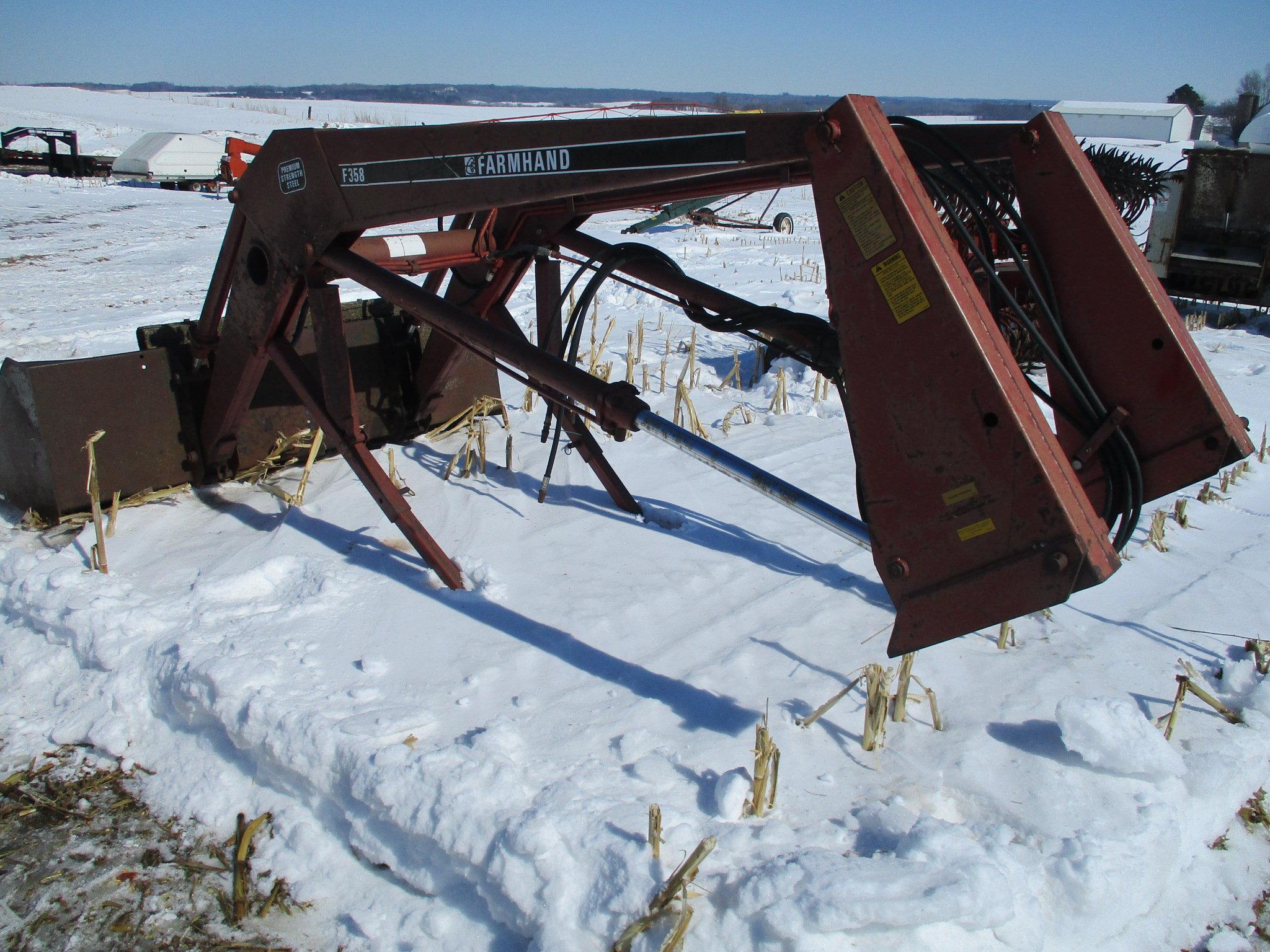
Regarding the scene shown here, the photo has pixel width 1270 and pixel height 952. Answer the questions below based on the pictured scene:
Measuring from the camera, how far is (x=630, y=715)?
298cm

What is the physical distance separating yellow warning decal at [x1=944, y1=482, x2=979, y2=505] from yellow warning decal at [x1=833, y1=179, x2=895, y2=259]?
0.59 m

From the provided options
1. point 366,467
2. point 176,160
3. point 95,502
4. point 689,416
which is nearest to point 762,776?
point 366,467

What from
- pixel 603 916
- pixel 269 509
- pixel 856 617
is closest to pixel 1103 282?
pixel 856 617

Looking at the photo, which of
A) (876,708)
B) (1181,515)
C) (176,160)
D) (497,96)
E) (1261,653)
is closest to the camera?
(876,708)

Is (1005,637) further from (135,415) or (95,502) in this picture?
(135,415)

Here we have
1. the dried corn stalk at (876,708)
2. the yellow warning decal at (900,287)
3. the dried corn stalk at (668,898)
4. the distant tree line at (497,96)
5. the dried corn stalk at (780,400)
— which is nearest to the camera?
the dried corn stalk at (668,898)

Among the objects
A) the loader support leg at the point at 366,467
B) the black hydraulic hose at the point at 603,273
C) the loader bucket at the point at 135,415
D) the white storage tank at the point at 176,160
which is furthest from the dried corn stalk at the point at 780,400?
the white storage tank at the point at 176,160

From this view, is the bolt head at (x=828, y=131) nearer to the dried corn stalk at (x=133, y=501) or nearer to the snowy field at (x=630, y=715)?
the snowy field at (x=630, y=715)

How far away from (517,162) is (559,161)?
0.18 metres

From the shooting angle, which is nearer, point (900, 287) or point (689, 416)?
point (900, 287)

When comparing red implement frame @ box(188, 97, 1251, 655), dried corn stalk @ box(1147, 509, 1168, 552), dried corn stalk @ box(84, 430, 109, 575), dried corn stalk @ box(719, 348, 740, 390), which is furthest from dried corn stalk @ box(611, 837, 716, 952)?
dried corn stalk @ box(719, 348, 740, 390)

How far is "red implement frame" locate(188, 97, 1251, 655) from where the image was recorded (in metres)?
2.18

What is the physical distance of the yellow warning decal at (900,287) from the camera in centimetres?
222

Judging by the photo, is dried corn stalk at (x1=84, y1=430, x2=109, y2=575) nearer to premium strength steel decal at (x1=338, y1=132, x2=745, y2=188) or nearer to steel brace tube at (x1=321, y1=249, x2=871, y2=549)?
steel brace tube at (x1=321, y1=249, x2=871, y2=549)
